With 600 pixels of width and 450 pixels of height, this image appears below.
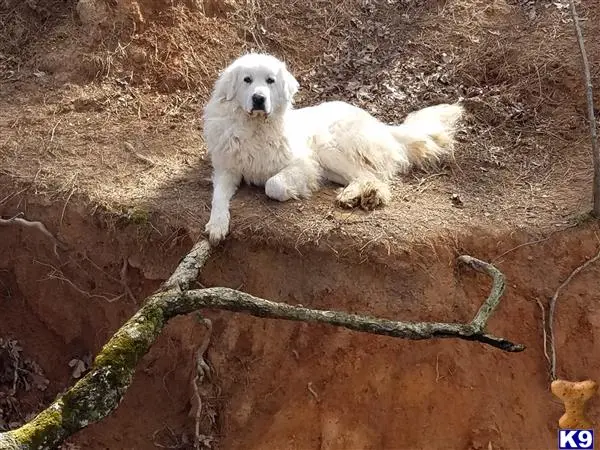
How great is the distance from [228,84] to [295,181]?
3.09 ft

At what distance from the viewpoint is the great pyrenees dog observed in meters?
5.52

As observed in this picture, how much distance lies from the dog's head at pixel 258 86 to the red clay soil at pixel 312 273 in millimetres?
747

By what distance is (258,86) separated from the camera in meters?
5.45

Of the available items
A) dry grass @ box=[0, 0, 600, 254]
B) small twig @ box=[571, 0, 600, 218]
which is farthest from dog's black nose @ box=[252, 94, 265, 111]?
small twig @ box=[571, 0, 600, 218]

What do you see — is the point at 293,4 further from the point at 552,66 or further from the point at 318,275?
the point at 318,275

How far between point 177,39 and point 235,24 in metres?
0.72

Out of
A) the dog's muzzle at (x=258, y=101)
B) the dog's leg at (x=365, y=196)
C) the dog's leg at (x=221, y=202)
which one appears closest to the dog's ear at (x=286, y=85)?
the dog's muzzle at (x=258, y=101)

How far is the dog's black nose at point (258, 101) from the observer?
539 cm

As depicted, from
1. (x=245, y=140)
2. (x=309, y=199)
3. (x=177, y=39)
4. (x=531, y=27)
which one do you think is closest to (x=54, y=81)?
(x=177, y=39)

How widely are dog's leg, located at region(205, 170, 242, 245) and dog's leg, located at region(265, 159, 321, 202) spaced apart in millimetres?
317

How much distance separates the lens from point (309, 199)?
223 inches

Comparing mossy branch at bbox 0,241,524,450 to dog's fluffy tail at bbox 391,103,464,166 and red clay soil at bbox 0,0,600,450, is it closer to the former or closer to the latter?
red clay soil at bbox 0,0,600,450

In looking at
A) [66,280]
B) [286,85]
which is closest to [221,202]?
[286,85]

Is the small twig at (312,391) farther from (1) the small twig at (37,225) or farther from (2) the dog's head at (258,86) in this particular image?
(1) the small twig at (37,225)
